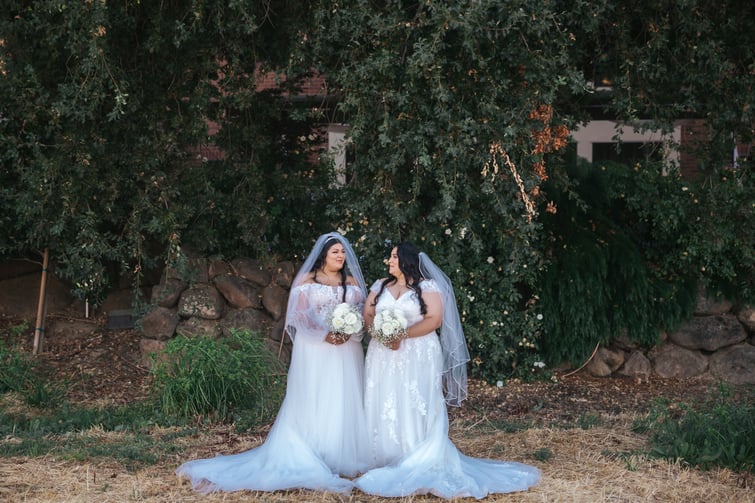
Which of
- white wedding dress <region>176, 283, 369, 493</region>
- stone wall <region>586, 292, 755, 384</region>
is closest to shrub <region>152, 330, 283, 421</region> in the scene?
white wedding dress <region>176, 283, 369, 493</region>

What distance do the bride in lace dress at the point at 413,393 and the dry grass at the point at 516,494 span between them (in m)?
0.23

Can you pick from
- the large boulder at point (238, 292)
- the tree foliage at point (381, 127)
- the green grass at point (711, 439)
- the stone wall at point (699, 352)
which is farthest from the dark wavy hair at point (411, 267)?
the stone wall at point (699, 352)

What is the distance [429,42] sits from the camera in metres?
6.65

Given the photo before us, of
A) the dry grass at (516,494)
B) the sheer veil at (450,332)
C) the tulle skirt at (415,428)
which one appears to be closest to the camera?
the dry grass at (516,494)

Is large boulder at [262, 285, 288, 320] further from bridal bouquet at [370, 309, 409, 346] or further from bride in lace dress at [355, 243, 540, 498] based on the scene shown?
bridal bouquet at [370, 309, 409, 346]

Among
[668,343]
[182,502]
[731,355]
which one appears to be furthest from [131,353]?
[731,355]

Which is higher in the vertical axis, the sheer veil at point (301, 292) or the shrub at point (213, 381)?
the sheer veil at point (301, 292)

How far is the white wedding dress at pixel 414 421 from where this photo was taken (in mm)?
5832

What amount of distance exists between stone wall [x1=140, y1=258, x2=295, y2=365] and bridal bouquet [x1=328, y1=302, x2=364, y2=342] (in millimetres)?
3528

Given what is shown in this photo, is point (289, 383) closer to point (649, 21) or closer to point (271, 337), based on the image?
point (271, 337)

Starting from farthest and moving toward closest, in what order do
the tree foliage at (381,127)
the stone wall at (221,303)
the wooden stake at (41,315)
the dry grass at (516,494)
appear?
1. the wooden stake at (41,315)
2. the stone wall at (221,303)
3. the tree foliage at (381,127)
4. the dry grass at (516,494)

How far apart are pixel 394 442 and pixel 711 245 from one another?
4.66 metres

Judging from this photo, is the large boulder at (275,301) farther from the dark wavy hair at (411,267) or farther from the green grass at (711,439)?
the green grass at (711,439)

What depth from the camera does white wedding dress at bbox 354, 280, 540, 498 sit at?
5.83 metres
